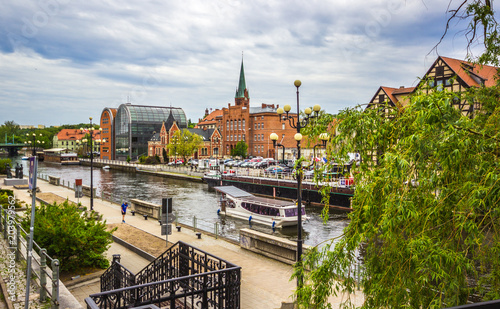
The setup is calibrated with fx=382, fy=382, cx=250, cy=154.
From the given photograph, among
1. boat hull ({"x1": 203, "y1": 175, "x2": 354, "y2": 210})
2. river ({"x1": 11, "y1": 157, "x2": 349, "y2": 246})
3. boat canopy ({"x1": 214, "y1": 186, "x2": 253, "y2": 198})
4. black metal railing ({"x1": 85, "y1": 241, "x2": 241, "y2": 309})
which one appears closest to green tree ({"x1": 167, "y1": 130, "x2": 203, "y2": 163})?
river ({"x1": 11, "y1": 157, "x2": 349, "y2": 246})

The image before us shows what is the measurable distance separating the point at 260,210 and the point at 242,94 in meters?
84.5

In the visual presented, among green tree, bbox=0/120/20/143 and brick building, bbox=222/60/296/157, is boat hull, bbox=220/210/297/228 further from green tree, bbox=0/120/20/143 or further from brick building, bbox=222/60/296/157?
green tree, bbox=0/120/20/143

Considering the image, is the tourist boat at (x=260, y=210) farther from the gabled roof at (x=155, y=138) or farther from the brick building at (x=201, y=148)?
the gabled roof at (x=155, y=138)

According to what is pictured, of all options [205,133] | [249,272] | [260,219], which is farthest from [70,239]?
[205,133]

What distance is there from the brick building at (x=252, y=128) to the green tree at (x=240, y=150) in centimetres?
495

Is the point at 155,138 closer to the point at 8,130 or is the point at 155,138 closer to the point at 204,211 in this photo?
the point at 204,211

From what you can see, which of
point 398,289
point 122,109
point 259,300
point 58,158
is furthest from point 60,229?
point 58,158

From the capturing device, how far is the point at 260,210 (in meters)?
33.5

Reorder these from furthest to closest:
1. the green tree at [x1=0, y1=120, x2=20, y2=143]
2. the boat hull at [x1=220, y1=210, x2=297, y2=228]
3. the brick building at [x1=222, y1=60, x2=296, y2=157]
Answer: the green tree at [x1=0, y1=120, x2=20, y2=143] → the brick building at [x1=222, y1=60, x2=296, y2=157] → the boat hull at [x1=220, y1=210, x2=297, y2=228]

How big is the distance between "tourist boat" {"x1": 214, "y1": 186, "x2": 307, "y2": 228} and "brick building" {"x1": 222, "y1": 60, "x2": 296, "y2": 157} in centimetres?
5979

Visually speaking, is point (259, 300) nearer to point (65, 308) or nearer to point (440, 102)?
point (65, 308)

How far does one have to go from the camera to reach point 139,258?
16906 millimetres

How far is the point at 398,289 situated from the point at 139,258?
14.2 meters

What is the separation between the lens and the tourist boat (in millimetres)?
31531
